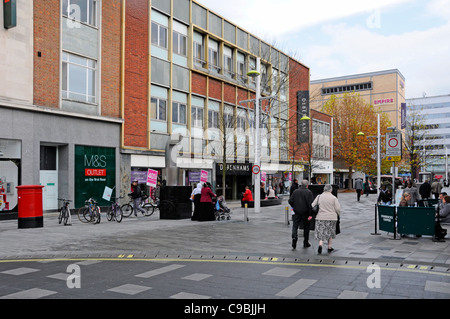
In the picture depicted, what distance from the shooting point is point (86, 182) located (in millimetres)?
20953

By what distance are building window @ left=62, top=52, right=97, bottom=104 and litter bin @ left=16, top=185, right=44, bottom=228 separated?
7.37 meters

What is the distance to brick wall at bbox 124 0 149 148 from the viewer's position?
77.0ft

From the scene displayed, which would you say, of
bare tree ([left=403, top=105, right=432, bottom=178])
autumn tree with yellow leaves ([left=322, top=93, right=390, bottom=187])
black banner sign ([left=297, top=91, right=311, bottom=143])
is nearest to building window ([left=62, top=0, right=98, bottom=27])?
bare tree ([left=403, top=105, right=432, bottom=178])

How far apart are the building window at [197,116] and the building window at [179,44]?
3.84 meters

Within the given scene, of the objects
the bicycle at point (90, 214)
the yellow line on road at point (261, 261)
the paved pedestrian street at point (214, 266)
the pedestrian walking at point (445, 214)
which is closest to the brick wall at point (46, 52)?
the bicycle at point (90, 214)

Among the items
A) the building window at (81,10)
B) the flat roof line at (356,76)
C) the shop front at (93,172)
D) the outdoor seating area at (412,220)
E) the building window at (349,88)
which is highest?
the flat roof line at (356,76)

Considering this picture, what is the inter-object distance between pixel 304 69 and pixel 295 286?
42.8m

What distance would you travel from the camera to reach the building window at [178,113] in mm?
27234

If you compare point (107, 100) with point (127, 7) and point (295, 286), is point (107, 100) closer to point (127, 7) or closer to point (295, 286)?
point (127, 7)

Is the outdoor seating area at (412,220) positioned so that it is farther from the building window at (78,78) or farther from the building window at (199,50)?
the building window at (199,50)

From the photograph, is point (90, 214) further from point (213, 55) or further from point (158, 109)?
point (213, 55)

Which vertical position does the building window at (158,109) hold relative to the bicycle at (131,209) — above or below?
above

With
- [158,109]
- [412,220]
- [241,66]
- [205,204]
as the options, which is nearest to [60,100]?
[158,109]

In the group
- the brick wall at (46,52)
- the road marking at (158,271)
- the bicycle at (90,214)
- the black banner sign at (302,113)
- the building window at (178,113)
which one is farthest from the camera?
the black banner sign at (302,113)
